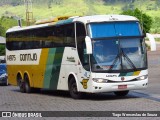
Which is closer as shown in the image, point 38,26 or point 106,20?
point 106,20

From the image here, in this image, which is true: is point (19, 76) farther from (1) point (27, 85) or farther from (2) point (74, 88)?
(2) point (74, 88)

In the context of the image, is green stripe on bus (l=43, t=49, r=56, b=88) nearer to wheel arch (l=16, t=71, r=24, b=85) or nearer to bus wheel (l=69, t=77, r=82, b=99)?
bus wheel (l=69, t=77, r=82, b=99)

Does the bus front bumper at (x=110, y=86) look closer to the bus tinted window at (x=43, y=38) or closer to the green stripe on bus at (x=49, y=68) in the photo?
the bus tinted window at (x=43, y=38)

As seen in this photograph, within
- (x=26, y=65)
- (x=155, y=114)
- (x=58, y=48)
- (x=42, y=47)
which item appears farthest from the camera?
(x=26, y=65)

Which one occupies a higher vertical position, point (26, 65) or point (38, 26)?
point (38, 26)

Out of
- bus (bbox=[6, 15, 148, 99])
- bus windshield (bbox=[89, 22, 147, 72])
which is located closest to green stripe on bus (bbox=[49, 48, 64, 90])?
bus (bbox=[6, 15, 148, 99])

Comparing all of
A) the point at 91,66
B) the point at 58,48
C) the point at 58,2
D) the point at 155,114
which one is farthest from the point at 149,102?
the point at 58,2

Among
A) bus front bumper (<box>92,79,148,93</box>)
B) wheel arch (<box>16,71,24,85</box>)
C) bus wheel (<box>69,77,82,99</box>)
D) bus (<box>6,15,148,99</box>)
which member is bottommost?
wheel arch (<box>16,71,24,85</box>)

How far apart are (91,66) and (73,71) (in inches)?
65.1

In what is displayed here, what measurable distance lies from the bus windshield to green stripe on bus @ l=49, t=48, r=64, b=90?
2766mm

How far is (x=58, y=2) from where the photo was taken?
198 metres

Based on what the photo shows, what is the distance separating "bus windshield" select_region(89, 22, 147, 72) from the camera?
1909 cm

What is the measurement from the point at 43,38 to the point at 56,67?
1.93m

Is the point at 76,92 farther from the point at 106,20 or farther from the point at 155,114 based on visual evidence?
the point at 155,114
